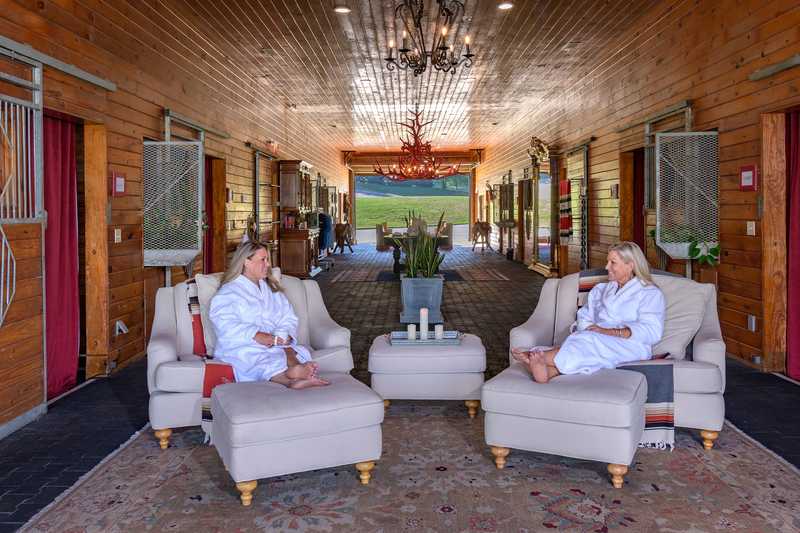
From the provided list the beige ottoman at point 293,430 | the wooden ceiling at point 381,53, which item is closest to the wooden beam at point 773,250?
the wooden ceiling at point 381,53

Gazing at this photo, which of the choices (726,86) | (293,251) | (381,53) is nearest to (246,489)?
(726,86)

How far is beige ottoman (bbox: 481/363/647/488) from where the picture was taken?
302cm

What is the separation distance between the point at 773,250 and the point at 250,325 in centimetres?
379

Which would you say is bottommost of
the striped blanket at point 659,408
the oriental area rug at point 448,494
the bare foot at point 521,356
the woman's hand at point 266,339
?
the oriental area rug at point 448,494

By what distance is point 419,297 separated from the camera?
7.54 metres

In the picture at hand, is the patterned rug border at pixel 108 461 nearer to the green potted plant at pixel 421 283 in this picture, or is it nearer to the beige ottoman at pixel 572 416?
the beige ottoman at pixel 572 416

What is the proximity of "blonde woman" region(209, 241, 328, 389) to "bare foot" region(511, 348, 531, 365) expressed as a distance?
98 centimetres

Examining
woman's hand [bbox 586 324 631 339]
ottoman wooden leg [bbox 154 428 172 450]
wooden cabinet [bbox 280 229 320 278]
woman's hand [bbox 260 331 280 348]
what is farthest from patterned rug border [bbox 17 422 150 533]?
wooden cabinet [bbox 280 229 320 278]

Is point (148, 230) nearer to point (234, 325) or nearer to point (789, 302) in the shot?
point (234, 325)

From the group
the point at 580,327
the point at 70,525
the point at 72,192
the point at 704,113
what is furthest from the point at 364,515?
the point at 704,113

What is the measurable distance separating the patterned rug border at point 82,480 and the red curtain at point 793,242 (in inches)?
172

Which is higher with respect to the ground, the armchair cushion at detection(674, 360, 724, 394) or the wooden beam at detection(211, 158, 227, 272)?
the wooden beam at detection(211, 158, 227, 272)

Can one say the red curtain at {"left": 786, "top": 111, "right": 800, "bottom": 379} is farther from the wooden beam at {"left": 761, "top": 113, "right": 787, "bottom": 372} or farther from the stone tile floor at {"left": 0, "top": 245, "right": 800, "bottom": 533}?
the stone tile floor at {"left": 0, "top": 245, "right": 800, "bottom": 533}

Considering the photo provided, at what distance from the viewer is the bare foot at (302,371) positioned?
3.41 m
